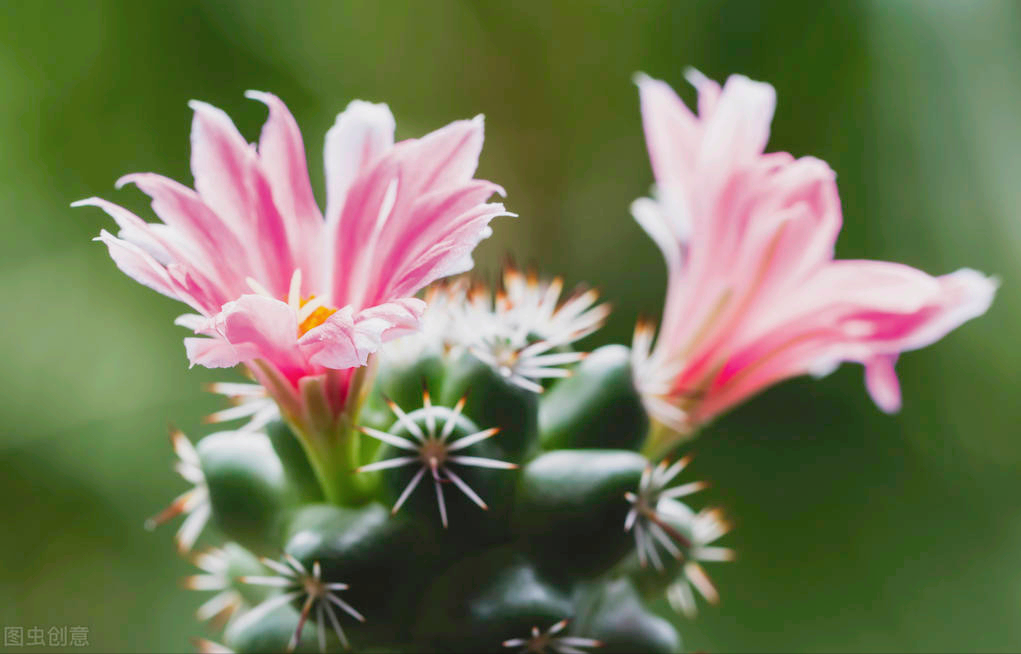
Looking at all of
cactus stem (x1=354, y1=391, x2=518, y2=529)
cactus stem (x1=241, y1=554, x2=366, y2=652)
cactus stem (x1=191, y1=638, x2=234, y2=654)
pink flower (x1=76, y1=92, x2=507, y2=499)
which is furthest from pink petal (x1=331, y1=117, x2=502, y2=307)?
cactus stem (x1=191, y1=638, x2=234, y2=654)

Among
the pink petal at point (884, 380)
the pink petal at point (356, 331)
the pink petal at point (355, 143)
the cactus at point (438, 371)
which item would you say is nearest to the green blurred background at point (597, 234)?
the cactus at point (438, 371)

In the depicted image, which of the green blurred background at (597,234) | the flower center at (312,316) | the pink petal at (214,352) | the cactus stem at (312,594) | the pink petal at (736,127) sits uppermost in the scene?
the green blurred background at (597,234)

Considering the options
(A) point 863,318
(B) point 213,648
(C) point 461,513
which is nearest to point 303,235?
(C) point 461,513

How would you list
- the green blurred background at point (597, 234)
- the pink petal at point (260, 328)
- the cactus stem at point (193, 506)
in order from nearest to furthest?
the pink petal at point (260, 328)
the cactus stem at point (193, 506)
the green blurred background at point (597, 234)

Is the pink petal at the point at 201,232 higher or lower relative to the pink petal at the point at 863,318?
higher

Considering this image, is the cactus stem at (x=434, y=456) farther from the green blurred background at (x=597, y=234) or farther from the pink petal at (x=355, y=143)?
the green blurred background at (x=597, y=234)

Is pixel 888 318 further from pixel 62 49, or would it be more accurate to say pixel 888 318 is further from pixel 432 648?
pixel 62 49

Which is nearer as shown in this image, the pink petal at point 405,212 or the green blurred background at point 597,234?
the pink petal at point 405,212
